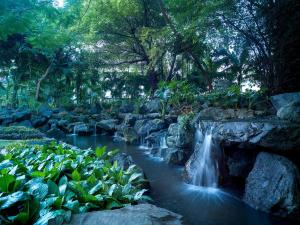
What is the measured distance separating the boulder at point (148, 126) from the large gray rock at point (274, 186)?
7.76m

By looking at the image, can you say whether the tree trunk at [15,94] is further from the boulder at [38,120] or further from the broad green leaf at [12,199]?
the broad green leaf at [12,199]

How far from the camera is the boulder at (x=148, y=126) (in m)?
13.5

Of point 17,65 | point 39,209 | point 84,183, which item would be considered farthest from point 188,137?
point 17,65

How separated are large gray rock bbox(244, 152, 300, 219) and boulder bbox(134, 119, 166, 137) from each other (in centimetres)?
776

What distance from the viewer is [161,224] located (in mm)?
2346

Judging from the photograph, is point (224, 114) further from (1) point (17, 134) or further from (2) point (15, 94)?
(2) point (15, 94)

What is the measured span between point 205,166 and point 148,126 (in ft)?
23.1

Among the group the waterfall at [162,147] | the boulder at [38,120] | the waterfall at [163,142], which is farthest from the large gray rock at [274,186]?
the boulder at [38,120]

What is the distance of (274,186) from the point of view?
5277mm

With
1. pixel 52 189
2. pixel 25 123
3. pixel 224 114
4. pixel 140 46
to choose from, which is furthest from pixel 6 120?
pixel 52 189

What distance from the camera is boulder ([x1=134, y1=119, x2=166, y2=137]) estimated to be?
13.5 meters

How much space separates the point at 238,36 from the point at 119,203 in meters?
9.84

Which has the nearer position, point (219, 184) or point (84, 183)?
point (84, 183)

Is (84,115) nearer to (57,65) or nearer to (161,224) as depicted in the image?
(57,65)
